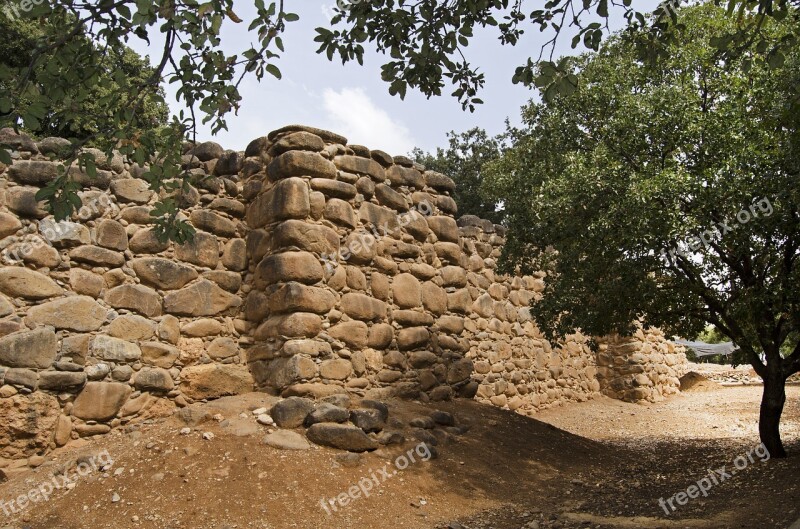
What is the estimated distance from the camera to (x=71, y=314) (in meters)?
5.23

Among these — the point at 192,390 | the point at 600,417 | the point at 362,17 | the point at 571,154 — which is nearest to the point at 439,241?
the point at 571,154

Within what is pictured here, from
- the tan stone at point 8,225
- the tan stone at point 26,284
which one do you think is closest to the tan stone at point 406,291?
the tan stone at point 26,284

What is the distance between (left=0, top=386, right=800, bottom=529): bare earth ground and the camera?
4.17m

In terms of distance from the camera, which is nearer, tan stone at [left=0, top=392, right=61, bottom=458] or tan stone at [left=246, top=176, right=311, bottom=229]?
tan stone at [left=0, top=392, right=61, bottom=458]

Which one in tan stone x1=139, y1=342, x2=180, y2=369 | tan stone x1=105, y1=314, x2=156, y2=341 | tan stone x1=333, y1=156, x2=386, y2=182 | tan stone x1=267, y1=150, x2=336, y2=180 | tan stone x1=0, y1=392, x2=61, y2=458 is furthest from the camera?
tan stone x1=333, y1=156, x2=386, y2=182

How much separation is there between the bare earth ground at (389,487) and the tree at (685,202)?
147 cm

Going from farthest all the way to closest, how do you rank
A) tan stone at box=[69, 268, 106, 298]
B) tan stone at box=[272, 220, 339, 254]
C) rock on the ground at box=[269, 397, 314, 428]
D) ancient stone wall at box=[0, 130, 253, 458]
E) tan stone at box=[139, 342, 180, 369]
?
tan stone at box=[272, 220, 339, 254], tan stone at box=[139, 342, 180, 369], tan stone at box=[69, 268, 106, 298], rock on the ground at box=[269, 397, 314, 428], ancient stone wall at box=[0, 130, 253, 458]

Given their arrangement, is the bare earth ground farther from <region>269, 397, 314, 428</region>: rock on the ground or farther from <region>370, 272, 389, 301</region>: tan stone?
<region>370, 272, 389, 301</region>: tan stone

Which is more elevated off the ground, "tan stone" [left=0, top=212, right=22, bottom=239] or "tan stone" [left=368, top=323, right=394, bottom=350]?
"tan stone" [left=0, top=212, right=22, bottom=239]

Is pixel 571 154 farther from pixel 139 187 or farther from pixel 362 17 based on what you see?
pixel 139 187

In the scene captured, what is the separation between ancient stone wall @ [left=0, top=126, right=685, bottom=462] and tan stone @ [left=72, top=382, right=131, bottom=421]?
1cm

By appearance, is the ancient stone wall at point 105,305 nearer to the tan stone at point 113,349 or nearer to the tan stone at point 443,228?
the tan stone at point 113,349

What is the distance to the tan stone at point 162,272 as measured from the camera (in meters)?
5.74

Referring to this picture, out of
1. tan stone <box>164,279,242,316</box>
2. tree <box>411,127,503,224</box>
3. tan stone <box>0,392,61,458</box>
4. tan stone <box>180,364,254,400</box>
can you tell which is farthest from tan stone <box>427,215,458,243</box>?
tree <box>411,127,503,224</box>
